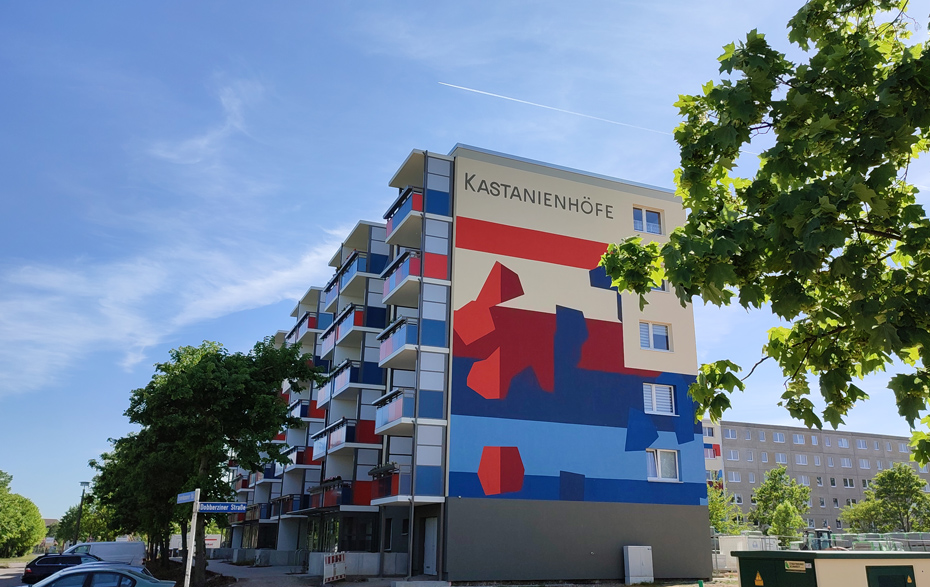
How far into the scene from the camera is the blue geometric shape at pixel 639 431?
33294mm

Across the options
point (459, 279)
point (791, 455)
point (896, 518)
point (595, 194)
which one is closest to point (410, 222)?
point (459, 279)

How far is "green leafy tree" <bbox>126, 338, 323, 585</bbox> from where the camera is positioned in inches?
1182

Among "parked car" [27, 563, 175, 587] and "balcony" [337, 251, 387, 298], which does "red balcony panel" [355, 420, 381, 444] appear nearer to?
"balcony" [337, 251, 387, 298]

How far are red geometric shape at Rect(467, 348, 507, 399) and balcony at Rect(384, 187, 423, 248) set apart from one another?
277 inches

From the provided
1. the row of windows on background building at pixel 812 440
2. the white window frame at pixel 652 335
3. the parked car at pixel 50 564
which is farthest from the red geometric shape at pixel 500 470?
the row of windows on background building at pixel 812 440

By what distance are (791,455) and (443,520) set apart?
7531 centimetres

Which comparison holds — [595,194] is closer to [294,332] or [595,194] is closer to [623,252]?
[623,252]

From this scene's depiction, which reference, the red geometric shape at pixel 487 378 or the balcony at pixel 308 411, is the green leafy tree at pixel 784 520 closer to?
the balcony at pixel 308 411

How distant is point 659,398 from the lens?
34938mm

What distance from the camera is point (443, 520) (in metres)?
29.4

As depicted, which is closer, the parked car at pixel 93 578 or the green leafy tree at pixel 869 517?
the parked car at pixel 93 578

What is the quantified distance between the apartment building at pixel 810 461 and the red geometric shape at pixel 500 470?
60717 millimetres

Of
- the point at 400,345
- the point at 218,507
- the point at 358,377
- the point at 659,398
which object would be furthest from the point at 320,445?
the point at 218,507

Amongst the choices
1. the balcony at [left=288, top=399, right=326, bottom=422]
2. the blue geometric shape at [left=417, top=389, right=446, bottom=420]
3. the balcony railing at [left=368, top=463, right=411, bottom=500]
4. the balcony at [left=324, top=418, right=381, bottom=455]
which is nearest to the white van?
the balcony at [left=324, top=418, right=381, bottom=455]
